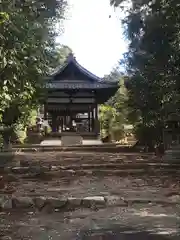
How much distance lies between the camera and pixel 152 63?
1627 cm

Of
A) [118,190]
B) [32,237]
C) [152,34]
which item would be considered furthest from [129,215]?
[152,34]

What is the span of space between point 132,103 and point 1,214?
552 inches

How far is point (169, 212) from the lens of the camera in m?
6.55

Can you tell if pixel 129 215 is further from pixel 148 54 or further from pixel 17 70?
pixel 148 54

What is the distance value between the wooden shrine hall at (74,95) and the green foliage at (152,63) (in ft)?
32.6

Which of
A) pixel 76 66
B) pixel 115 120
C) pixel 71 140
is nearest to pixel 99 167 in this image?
pixel 71 140

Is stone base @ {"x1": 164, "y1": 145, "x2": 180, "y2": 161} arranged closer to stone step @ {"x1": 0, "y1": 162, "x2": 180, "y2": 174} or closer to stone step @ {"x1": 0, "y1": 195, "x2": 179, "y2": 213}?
stone step @ {"x1": 0, "y1": 162, "x2": 180, "y2": 174}

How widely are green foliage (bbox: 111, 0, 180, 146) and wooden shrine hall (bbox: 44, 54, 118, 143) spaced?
9937 mm

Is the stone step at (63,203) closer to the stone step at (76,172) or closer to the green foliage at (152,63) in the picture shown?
the stone step at (76,172)

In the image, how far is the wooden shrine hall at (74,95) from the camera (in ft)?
102

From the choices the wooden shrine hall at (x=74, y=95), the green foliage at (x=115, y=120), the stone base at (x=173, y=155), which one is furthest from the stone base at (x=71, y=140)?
the stone base at (x=173, y=155)

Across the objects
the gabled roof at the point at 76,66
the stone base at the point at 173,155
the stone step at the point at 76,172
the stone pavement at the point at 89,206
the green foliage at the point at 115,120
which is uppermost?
the gabled roof at the point at 76,66

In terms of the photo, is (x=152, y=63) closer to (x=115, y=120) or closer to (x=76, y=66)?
(x=115, y=120)

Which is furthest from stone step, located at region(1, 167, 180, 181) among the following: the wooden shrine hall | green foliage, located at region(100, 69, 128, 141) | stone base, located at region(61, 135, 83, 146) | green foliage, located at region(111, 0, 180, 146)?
the wooden shrine hall
